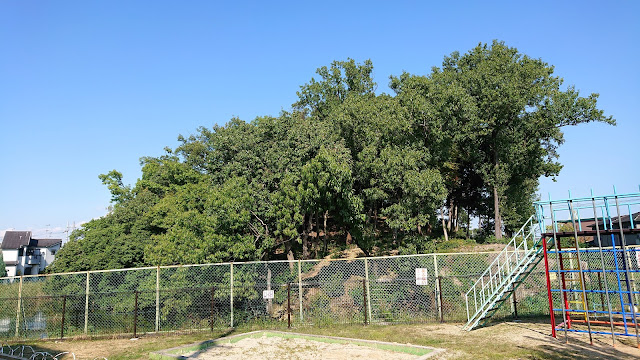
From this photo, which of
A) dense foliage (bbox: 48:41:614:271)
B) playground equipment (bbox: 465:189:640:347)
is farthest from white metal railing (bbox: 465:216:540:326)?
dense foliage (bbox: 48:41:614:271)

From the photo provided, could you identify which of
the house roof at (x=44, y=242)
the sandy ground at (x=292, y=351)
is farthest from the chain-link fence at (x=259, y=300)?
the house roof at (x=44, y=242)

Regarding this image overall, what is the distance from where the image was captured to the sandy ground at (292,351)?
9648 millimetres

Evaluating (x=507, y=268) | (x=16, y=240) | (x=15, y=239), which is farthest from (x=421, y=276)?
(x=15, y=239)

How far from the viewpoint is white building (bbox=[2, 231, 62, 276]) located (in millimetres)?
62219

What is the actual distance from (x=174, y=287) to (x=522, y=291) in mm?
12827

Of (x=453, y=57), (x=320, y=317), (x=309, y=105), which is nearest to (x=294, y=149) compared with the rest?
(x=320, y=317)

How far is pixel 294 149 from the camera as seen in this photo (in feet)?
60.3

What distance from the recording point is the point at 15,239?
6366 cm

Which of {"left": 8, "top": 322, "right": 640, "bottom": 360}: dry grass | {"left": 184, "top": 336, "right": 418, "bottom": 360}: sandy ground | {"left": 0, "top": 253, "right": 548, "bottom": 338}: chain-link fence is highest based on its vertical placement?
{"left": 0, "top": 253, "right": 548, "bottom": 338}: chain-link fence

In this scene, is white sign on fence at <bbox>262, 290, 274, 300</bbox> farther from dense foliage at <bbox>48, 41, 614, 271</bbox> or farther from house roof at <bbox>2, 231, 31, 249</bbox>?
house roof at <bbox>2, 231, 31, 249</bbox>

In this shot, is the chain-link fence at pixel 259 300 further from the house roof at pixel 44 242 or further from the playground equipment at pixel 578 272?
the house roof at pixel 44 242

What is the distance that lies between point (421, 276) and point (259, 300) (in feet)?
18.8

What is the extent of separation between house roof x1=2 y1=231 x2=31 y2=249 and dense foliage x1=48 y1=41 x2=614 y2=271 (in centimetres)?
3831

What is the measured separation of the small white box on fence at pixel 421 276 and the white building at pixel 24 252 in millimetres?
60206
